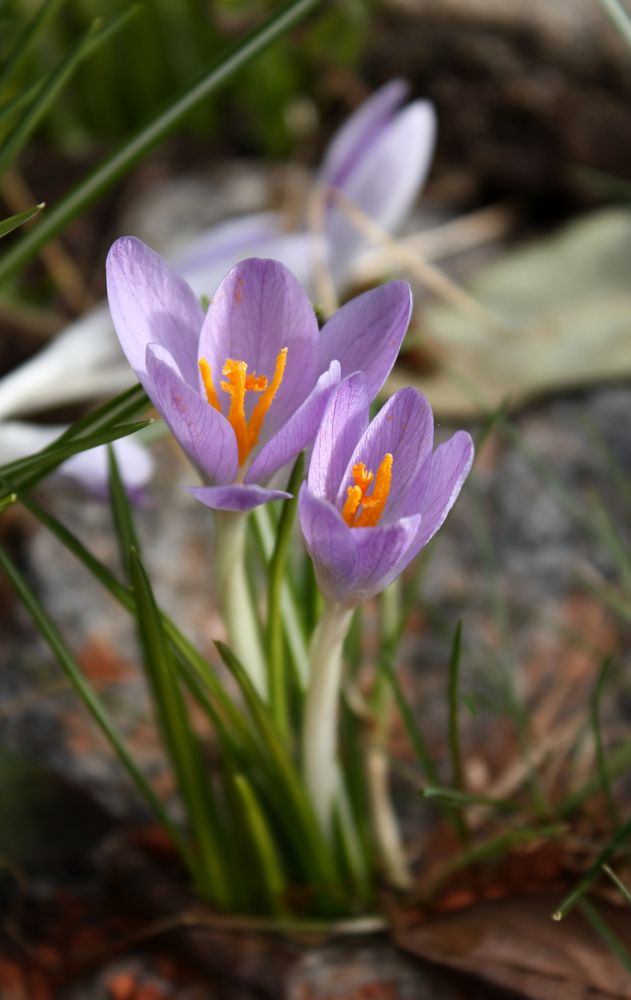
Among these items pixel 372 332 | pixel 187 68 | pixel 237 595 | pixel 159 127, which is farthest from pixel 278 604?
pixel 187 68

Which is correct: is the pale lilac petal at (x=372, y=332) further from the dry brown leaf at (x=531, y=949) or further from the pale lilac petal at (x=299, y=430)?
the dry brown leaf at (x=531, y=949)

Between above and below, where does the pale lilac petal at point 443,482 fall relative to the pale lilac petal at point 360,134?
below

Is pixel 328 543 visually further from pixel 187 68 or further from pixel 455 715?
pixel 187 68

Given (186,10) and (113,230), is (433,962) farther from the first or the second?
(186,10)

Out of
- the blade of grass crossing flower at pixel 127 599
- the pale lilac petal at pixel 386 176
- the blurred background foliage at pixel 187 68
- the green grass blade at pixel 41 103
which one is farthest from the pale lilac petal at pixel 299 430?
the blurred background foliage at pixel 187 68

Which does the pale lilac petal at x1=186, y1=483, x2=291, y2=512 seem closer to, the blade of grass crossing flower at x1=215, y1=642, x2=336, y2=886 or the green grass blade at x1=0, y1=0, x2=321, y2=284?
the blade of grass crossing flower at x1=215, y1=642, x2=336, y2=886
